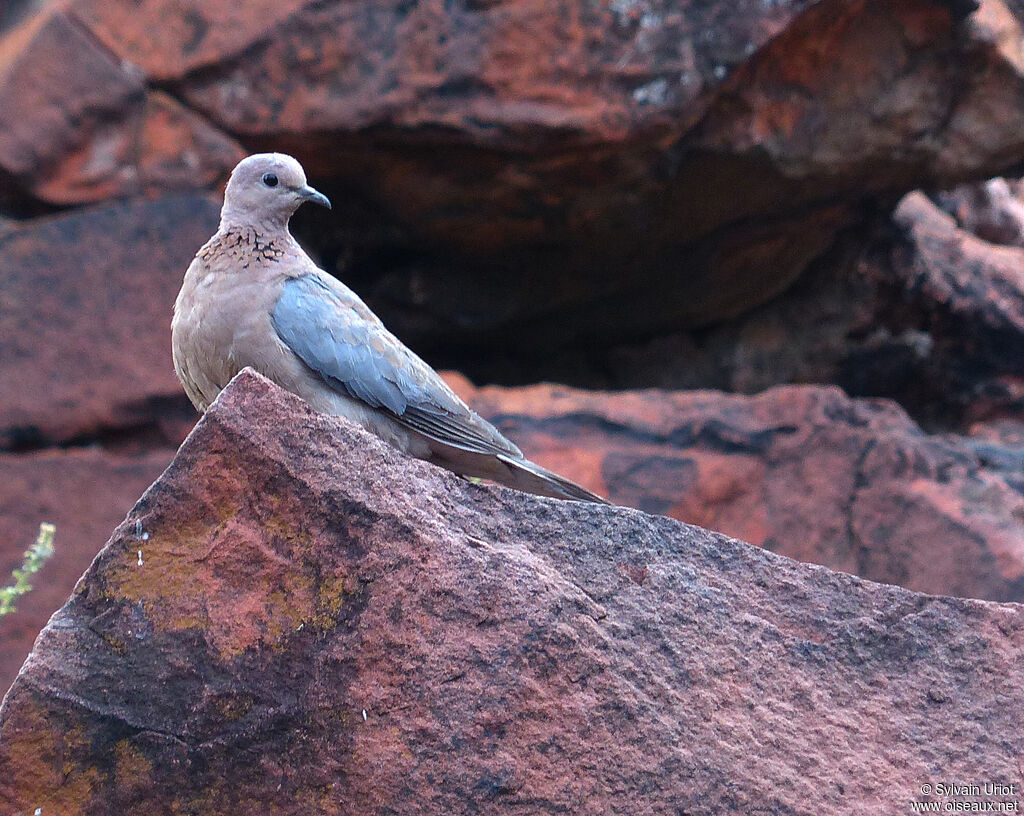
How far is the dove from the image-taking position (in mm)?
3420

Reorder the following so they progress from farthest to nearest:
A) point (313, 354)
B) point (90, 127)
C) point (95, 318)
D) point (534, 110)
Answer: point (90, 127)
point (95, 318)
point (534, 110)
point (313, 354)

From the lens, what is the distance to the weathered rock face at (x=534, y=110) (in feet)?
18.2

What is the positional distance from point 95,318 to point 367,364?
3005mm

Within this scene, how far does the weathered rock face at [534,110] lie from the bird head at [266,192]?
5.82 feet

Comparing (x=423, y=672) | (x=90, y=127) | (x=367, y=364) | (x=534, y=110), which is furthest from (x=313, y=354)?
(x=90, y=127)

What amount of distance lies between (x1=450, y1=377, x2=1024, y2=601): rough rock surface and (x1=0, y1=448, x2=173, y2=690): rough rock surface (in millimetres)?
2006

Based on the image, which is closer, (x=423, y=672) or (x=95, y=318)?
(x=423, y=672)

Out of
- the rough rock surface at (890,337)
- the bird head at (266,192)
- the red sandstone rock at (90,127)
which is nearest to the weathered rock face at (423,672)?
the bird head at (266,192)

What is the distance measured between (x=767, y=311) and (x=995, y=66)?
2112 mm

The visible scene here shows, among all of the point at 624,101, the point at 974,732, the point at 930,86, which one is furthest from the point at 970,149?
the point at 974,732

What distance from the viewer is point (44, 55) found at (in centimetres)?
607

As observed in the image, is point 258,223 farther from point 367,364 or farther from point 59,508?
point 59,508

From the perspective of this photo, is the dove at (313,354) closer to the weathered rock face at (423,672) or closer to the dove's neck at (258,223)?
the dove's neck at (258,223)

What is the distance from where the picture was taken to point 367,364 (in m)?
3.52
